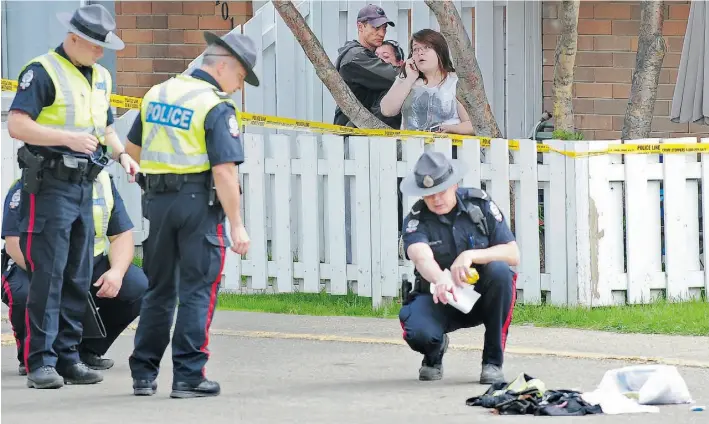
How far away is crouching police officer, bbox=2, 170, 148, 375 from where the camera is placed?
817cm

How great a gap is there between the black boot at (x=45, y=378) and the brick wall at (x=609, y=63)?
23.0ft

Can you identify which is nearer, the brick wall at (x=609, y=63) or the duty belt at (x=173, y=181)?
the duty belt at (x=173, y=181)

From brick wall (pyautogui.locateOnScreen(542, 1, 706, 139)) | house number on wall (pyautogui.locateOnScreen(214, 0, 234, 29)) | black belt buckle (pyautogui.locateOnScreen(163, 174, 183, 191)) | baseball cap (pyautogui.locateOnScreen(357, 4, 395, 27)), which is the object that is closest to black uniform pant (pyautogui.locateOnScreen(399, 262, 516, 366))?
black belt buckle (pyautogui.locateOnScreen(163, 174, 183, 191))

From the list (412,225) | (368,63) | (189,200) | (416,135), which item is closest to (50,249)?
(189,200)

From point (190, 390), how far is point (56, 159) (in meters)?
1.27

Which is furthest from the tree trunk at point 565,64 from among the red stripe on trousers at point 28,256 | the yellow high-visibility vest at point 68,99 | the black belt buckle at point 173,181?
the red stripe on trousers at point 28,256

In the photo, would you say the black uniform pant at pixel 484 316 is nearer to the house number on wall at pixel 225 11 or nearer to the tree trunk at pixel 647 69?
the tree trunk at pixel 647 69

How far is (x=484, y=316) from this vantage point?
8000 mm

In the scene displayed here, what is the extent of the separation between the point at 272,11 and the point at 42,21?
2330 mm

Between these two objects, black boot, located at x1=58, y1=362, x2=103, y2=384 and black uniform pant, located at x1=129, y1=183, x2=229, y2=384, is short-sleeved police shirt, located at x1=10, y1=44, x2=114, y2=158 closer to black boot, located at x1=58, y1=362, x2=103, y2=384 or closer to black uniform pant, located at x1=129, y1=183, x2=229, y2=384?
black uniform pant, located at x1=129, y1=183, x2=229, y2=384

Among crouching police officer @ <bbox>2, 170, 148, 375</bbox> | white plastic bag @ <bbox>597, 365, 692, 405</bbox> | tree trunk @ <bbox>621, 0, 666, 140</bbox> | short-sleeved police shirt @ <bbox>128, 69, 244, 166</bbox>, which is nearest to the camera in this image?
white plastic bag @ <bbox>597, 365, 692, 405</bbox>

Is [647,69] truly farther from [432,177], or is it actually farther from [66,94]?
[66,94]

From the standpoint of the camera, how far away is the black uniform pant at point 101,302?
8242mm

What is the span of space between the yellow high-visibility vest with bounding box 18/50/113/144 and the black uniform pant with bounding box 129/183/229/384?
1.89ft
